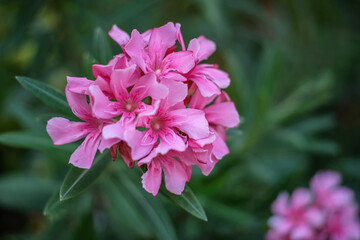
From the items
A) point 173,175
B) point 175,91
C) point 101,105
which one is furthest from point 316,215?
point 101,105

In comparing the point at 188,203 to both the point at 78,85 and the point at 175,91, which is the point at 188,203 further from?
the point at 78,85

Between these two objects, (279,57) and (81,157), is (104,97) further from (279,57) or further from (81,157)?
(279,57)

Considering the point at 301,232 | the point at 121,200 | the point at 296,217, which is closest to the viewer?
the point at 121,200

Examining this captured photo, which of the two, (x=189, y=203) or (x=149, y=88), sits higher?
(x=149, y=88)

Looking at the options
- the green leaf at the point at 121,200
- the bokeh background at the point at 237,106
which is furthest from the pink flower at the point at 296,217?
the green leaf at the point at 121,200

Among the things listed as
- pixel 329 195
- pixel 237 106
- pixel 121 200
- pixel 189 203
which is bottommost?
pixel 329 195

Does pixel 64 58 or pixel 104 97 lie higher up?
pixel 104 97

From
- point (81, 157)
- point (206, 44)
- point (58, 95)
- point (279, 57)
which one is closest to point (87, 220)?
point (58, 95)
